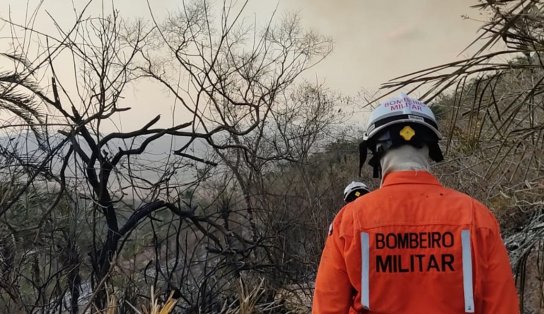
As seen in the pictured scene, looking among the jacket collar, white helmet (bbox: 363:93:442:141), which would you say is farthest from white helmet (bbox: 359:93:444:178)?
the jacket collar

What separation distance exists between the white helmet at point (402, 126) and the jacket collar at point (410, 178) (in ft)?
0.37

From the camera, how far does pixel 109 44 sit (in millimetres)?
6262

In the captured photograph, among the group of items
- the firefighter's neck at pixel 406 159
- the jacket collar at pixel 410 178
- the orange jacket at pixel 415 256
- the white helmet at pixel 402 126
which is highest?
the white helmet at pixel 402 126

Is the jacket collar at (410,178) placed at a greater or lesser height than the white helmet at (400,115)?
lesser

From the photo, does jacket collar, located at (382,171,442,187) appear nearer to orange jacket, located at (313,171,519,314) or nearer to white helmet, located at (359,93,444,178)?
orange jacket, located at (313,171,519,314)

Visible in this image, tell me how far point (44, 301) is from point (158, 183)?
159 cm

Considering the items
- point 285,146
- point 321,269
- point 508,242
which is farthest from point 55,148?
point 285,146

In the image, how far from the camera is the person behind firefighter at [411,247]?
1.95 metres

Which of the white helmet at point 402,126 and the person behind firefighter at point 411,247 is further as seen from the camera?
the white helmet at point 402,126

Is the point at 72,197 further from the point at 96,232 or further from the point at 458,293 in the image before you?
the point at 458,293

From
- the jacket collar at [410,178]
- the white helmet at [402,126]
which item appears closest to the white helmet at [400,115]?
the white helmet at [402,126]

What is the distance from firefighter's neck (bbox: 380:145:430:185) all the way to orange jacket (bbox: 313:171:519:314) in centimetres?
3

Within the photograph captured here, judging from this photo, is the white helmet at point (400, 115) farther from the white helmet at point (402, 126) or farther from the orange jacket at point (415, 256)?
the orange jacket at point (415, 256)

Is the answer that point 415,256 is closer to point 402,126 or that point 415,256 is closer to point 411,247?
point 411,247
